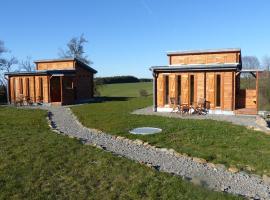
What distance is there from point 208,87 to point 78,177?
1441cm

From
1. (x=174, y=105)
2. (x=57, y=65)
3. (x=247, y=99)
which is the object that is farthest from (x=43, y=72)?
(x=247, y=99)

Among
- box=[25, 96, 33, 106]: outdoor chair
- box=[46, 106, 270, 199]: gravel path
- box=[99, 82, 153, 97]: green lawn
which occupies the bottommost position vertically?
box=[46, 106, 270, 199]: gravel path

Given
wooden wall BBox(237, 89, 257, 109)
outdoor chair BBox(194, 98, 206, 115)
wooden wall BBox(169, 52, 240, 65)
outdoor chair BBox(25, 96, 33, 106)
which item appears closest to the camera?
outdoor chair BBox(194, 98, 206, 115)

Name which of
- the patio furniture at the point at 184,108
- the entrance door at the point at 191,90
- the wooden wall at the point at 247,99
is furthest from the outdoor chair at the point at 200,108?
the wooden wall at the point at 247,99

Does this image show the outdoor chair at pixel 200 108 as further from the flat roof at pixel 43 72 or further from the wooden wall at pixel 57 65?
the wooden wall at pixel 57 65

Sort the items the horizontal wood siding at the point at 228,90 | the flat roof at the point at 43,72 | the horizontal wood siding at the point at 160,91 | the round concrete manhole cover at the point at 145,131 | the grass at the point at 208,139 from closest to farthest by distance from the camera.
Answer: the grass at the point at 208,139 → the round concrete manhole cover at the point at 145,131 → the horizontal wood siding at the point at 228,90 → the horizontal wood siding at the point at 160,91 → the flat roof at the point at 43,72

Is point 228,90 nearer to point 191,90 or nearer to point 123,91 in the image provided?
point 191,90

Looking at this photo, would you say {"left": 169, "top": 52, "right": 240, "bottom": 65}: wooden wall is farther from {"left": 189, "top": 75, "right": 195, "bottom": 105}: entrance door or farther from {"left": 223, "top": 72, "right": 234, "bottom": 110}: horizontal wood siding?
{"left": 223, "top": 72, "right": 234, "bottom": 110}: horizontal wood siding

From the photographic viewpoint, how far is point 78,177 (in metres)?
7.31

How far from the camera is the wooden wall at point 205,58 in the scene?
22.9 metres

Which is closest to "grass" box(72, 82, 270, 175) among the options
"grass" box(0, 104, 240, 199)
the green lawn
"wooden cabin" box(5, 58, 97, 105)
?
"grass" box(0, 104, 240, 199)

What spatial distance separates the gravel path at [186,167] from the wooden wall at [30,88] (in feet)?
56.8

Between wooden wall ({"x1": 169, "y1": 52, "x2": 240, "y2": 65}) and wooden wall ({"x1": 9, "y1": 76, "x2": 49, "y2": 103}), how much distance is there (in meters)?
11.8

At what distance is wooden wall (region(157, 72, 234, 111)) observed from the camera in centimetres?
1958
